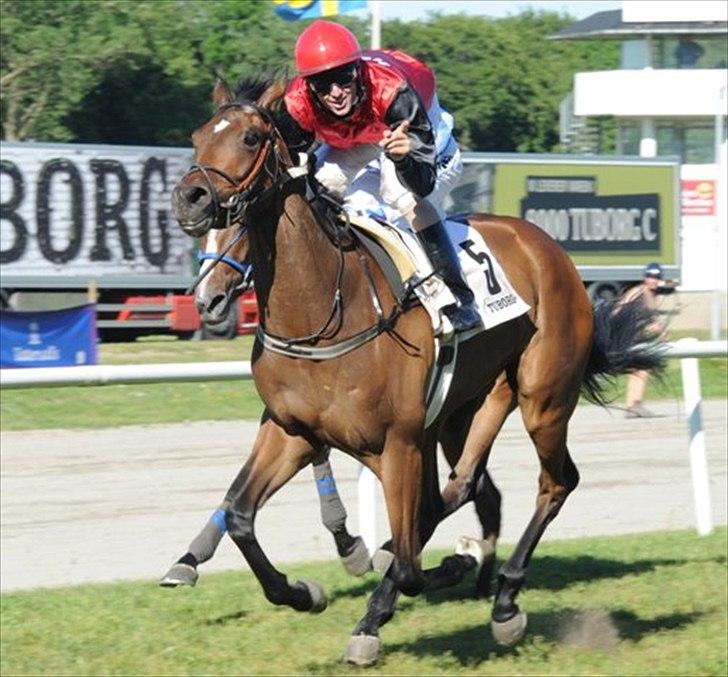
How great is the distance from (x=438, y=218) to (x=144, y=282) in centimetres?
1874

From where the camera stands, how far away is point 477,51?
63312 mm

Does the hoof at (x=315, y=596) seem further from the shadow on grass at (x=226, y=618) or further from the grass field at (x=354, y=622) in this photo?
the shadow on grass at (x=226, y=618)

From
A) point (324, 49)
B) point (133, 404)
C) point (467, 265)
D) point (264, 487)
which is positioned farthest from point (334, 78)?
point (133, 404)

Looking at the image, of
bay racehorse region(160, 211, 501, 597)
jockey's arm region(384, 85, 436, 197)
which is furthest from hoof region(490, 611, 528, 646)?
jockey's arm region(384, 85, 436, 197)

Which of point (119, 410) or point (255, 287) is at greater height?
point (255, 287)

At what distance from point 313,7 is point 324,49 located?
20.3 meters

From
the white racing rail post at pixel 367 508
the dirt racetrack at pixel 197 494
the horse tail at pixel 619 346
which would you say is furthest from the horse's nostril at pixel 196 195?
the dirt racetrack at pixel 197 494

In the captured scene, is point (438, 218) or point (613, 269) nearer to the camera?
point (438, 218)

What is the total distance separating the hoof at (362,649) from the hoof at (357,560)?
3.72 ft

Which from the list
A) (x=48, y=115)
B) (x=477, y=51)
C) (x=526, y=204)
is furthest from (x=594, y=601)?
(x=477, y=51)

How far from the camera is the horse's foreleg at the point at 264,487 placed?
240 inches

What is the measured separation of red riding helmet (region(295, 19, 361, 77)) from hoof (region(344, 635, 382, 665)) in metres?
1.97

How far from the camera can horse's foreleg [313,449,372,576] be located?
23.4 ft

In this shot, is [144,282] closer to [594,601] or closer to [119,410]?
[119,410]
